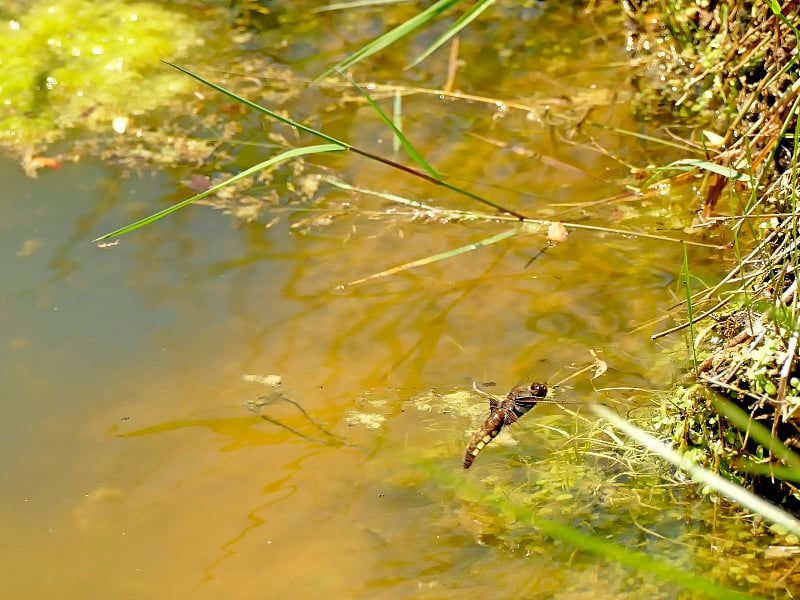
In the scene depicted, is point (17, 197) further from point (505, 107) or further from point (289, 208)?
point (505, 107)

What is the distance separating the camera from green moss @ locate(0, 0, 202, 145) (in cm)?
326

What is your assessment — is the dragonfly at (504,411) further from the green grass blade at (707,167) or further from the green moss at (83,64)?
the green moss at (83,64)

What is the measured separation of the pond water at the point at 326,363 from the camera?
1.81 metres

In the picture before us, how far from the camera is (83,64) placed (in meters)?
3.51

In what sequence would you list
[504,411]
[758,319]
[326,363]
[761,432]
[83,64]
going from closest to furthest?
1. [761,432]
2. [758,319]
3. [504,411]
4. [326,363]
5. [83,64]

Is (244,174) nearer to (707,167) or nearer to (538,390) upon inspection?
(538,390)

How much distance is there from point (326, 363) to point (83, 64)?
1953 millimetres

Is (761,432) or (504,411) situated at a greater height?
(761,432)

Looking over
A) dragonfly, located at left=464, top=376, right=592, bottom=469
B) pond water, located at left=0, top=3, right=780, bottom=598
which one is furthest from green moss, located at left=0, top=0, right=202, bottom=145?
Answer: dragonfly, located at left=464, top=376, right=592, bottom=469

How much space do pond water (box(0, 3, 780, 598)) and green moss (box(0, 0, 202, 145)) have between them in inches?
14.5

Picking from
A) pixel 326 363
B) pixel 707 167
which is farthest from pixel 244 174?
pixel 707 167

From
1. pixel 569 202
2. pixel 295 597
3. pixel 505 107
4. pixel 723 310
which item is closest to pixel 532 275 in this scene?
pixel 569 202

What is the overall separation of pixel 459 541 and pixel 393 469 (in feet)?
0.85

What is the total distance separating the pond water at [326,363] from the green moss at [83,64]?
0.37 meters
